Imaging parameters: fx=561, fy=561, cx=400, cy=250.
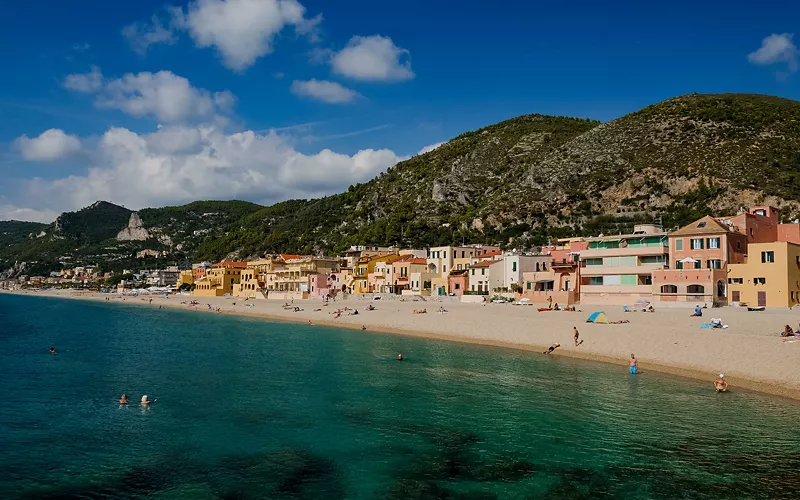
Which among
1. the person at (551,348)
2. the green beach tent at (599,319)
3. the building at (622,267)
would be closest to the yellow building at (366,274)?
the building at (622,267)

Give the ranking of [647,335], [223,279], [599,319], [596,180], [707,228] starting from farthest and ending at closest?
[223,279], [596,180], [707,228], [599,319], [647,335]

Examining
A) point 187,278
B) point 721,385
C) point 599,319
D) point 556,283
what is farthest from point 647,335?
point 187,278

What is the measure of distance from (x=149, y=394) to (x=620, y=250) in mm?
46418

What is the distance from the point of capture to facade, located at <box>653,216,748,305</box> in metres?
47.8

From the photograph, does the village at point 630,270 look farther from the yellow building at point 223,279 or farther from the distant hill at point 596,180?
the yellow building at point 223,279

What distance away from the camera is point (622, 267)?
186ft

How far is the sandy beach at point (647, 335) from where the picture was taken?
27.2m

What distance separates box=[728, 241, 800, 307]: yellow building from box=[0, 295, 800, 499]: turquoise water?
22.0 m

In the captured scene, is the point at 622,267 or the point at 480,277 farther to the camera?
the point at 480,277

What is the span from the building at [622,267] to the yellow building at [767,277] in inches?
292

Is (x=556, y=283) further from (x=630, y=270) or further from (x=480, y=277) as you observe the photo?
(x=480, y=277)

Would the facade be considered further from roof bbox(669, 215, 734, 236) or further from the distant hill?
the distant hill

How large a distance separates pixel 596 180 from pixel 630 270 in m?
58.2

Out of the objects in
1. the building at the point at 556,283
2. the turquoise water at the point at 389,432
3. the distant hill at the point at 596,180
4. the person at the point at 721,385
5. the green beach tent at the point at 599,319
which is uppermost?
the distant hill at the point at 596,180
